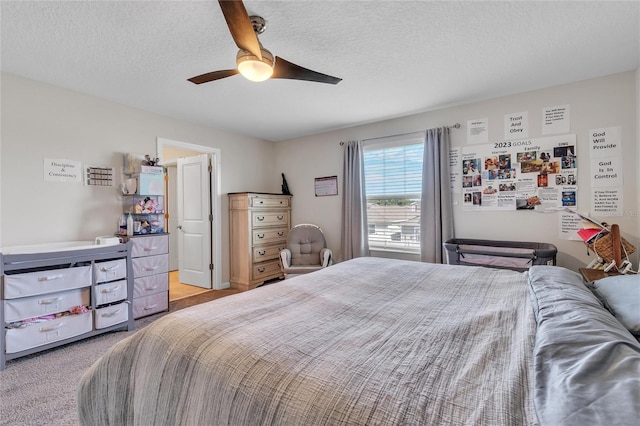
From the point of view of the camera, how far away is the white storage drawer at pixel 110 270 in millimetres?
2692

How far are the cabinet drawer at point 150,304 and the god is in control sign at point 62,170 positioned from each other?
1.43 meters

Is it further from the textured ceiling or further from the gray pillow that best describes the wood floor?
the gray pillow

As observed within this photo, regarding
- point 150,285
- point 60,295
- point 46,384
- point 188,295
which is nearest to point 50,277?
point 60,295

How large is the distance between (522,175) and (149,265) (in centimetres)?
424

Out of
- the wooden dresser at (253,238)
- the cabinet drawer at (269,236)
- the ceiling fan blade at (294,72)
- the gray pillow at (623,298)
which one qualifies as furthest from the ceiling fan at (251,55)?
the cabinet drawer at (269,236)

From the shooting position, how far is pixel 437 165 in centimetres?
358

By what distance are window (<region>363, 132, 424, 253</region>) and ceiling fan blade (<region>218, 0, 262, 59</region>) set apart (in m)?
2.69

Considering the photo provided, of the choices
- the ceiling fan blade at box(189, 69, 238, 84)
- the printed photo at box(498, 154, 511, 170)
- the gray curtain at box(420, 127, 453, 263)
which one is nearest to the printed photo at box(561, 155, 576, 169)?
the printed photo at box(498, 154, 511, 170)

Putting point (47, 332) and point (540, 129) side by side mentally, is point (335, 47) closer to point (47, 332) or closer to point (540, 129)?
point (540, 129)

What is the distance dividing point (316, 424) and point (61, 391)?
2200 millimetres

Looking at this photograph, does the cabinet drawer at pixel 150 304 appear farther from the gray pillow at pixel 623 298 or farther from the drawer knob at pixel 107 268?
the gray pillow at pixel 623 298

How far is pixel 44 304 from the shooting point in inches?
93.4

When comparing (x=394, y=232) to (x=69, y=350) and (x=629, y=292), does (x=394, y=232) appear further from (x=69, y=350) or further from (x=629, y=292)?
(x=69, y=350)

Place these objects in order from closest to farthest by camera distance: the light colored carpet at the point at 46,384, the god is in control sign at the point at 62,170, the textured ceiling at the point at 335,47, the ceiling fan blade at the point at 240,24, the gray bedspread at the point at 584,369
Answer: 1. the gray bedspread at the point at 584,369
2. the ceiling fan blade at the point at 240,24
3. the light colored carpet at the point at 46,384
4. the textured ceiling at the point at 335,47
5. the god is in control sign at the point at 62,170
